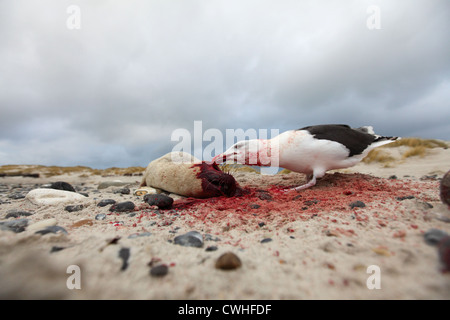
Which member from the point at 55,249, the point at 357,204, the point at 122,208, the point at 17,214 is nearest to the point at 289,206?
the point at 357,204

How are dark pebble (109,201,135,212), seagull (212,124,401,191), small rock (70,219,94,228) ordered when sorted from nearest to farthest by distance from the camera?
small rock (70,219,94,228), dark pebble (109,201,135,212), seagull (212,124,401,191)

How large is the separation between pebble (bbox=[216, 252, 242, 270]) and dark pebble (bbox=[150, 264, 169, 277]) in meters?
0.34

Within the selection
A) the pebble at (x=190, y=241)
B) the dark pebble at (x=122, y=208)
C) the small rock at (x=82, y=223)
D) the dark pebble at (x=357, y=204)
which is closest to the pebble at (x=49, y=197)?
the dark pebble at (x=122, y=208)

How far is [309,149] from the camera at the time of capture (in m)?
4.07

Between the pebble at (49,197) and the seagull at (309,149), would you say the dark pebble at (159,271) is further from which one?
the pebble at (49,197)

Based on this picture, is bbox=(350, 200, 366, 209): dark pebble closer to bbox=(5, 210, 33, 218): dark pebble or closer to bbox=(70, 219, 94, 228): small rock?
bbox=(70, 219, 94, 228): small rock

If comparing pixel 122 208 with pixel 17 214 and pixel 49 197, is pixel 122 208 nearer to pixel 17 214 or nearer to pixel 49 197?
pixel 17 214

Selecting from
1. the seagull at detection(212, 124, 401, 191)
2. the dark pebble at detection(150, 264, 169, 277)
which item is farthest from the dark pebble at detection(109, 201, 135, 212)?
the dark pebble at detection(150, 264, 169, 277)

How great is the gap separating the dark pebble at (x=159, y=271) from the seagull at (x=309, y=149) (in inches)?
125

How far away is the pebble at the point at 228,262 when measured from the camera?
1.43 metres

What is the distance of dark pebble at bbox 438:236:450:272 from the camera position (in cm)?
124
